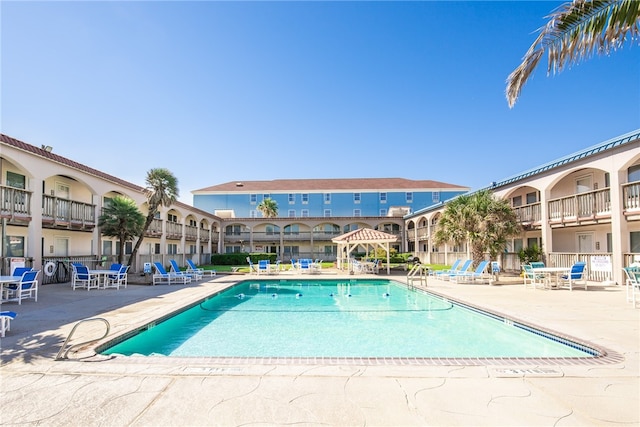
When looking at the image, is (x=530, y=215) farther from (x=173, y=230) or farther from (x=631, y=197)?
(x=173, y=230)

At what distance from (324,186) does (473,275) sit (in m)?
35.4

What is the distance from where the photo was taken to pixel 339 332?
8414mm

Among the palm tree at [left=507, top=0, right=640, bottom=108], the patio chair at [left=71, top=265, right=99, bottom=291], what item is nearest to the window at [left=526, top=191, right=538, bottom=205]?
the palm tree at [left=507, top=0, right=640, bottom=108]

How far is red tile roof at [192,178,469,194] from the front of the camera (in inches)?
1943

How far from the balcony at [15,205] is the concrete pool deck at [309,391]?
1032 cm

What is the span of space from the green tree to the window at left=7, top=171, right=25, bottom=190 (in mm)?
21765

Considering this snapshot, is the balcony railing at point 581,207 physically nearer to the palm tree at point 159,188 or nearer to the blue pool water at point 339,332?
the blue pool water at point 339,332

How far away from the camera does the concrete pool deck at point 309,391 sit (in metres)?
3.32


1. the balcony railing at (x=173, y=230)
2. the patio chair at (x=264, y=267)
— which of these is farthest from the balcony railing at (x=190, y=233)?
the patio chair at (x=264, y=267)

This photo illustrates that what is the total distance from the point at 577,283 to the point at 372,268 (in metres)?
10.3

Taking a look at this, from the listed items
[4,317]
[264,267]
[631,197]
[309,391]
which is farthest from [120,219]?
[631,197]

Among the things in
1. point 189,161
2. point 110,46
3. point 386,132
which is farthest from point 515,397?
point 386,132

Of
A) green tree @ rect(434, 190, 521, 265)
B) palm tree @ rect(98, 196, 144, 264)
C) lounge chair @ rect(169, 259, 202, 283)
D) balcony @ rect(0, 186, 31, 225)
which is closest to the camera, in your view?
balcony @ rect(0, 186, 31, 225)

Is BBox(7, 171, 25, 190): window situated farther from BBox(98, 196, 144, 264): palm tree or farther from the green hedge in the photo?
the green hedge
